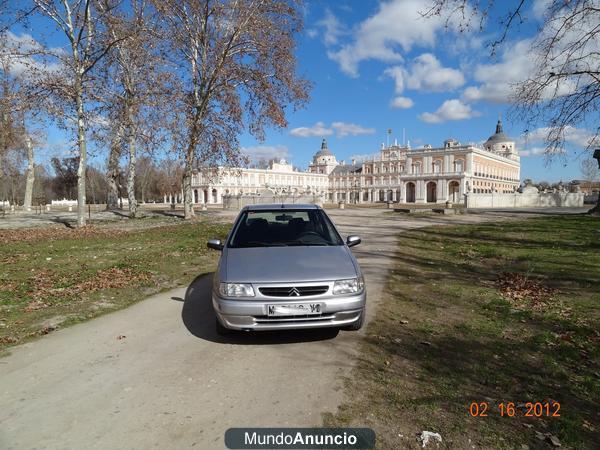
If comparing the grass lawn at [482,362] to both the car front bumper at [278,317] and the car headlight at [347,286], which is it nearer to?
the car front bumper at [278,317]

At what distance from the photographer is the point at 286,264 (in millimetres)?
4457

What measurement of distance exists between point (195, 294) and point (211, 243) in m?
1.56

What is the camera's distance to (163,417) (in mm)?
2977

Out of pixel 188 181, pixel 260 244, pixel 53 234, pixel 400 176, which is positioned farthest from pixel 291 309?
pixel 400 176

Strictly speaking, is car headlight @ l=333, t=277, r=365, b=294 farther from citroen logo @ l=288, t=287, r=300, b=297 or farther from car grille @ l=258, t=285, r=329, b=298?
citroen logo @ l=288, t=287, r=300, b=297

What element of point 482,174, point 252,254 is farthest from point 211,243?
point 482,174

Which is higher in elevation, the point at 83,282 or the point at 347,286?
the point at 347,286

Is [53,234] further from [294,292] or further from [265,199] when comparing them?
[265,199]

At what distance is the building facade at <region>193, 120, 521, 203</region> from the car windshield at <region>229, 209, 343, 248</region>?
5637 centimetres

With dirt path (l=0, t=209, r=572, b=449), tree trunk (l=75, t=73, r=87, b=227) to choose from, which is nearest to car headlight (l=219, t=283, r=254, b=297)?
dirt path (l=0, t=209, r=572, b=449)

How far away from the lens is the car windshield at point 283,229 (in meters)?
5.25

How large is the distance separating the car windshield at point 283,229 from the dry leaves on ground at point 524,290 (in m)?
3.34
